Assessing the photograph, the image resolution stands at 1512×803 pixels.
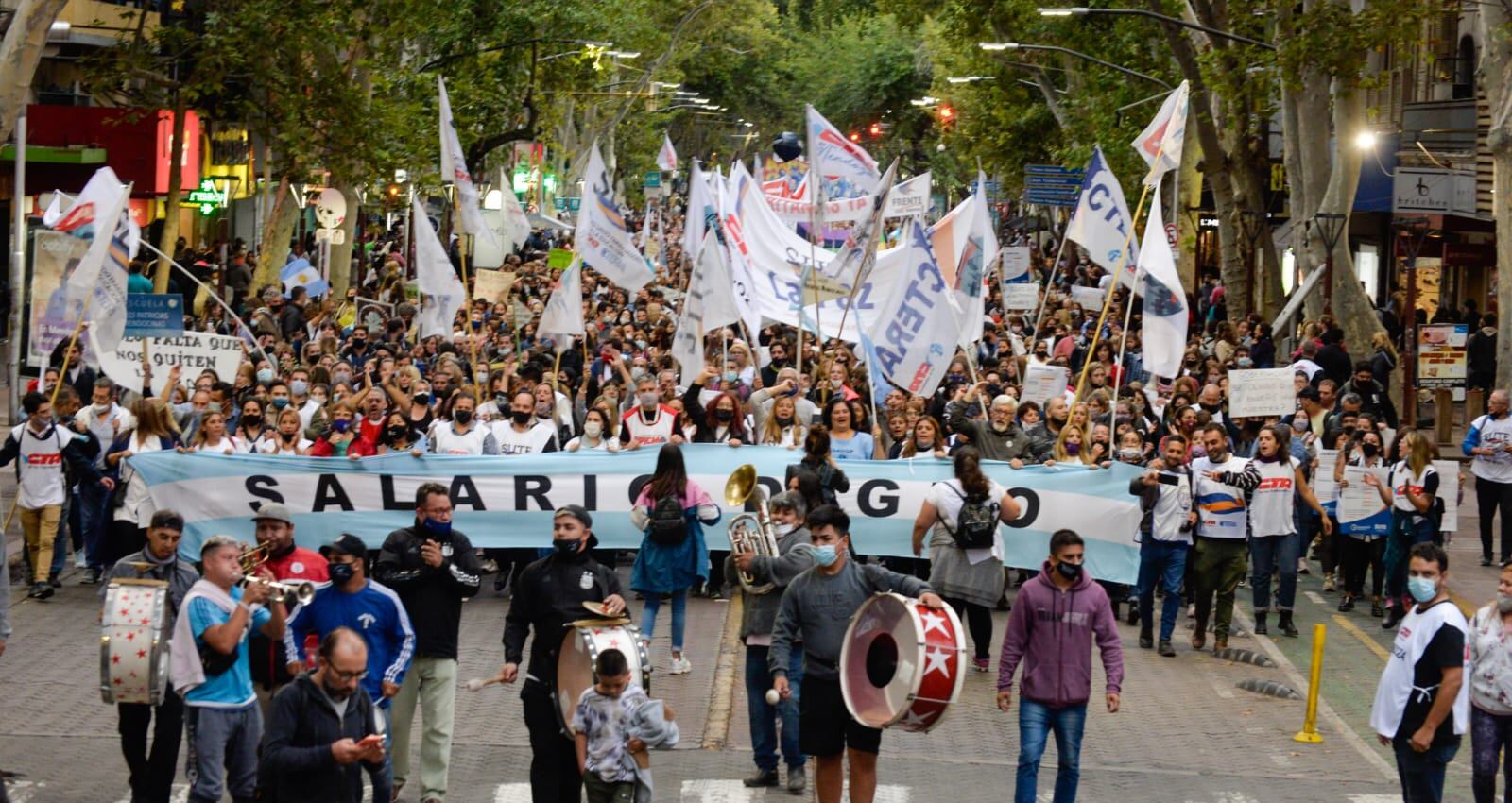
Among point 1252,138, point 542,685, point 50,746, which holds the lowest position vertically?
point 50,746

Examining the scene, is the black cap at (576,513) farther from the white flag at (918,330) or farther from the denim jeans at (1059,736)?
the white flag at (918,330)

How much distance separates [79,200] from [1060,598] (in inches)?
422

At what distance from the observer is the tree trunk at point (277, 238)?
1294 inches

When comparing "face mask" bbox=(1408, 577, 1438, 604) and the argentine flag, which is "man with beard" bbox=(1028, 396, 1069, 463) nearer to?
"face mask" bbox=(1408, 577, 1438, 604)

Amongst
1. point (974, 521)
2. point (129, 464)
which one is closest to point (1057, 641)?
point (974, 521)

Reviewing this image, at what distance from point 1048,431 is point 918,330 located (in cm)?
136

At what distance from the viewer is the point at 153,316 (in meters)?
18.0

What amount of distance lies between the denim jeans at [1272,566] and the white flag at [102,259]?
9.19 meters

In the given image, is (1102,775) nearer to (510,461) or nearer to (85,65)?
(510,461)

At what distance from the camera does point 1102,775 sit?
11344 mm

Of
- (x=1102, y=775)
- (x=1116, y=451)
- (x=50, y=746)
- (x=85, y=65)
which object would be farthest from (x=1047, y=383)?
(x=85, y=65)

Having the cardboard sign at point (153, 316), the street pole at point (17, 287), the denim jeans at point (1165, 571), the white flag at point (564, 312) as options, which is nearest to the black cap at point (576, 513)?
the denim jeans at point (1165, 571)

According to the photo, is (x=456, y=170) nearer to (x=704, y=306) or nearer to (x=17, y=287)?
(x=704, y=306)

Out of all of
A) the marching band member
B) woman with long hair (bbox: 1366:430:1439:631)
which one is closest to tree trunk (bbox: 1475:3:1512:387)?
woman with long hair (bbox: 1366:430:1439:631)
